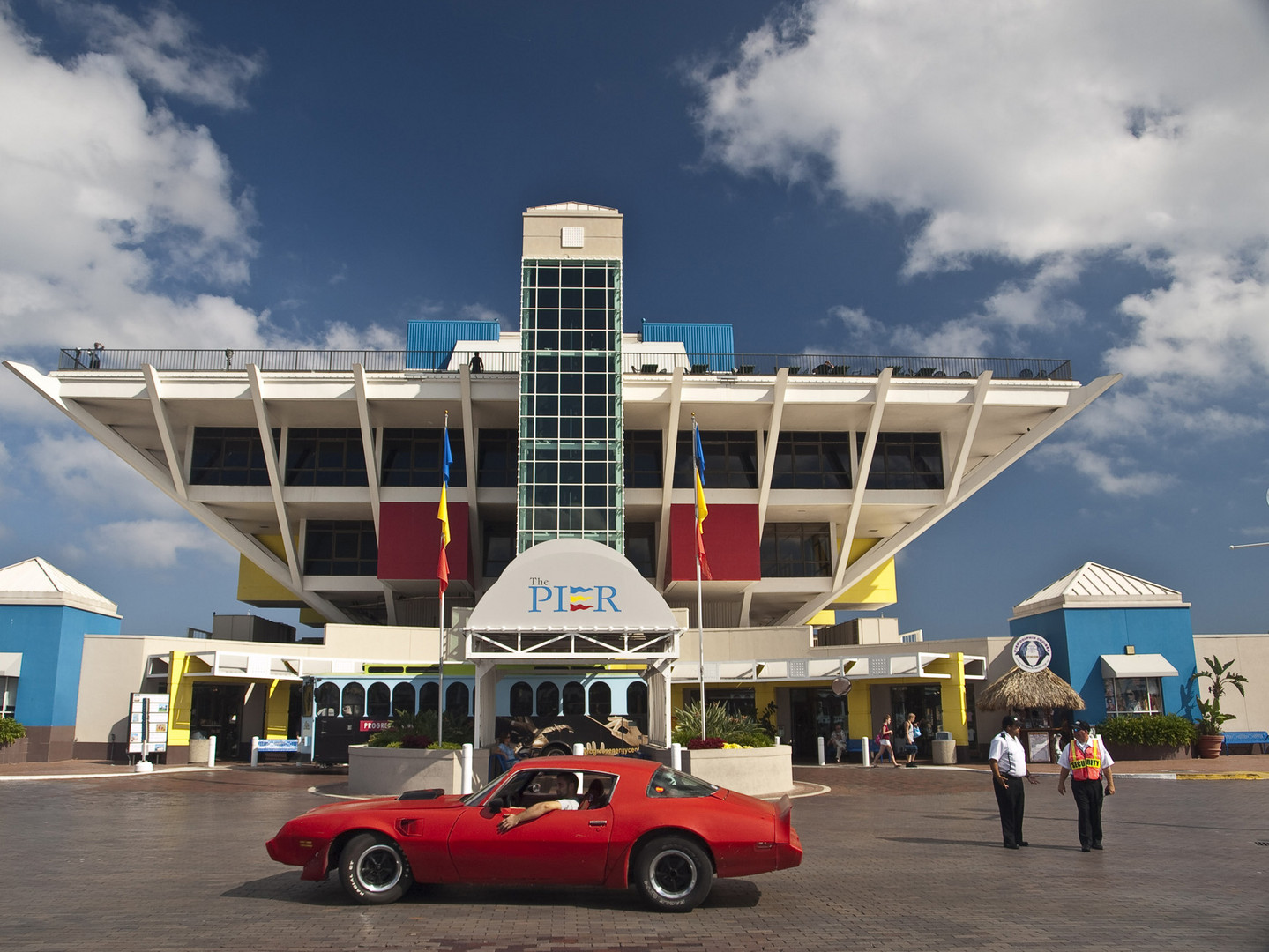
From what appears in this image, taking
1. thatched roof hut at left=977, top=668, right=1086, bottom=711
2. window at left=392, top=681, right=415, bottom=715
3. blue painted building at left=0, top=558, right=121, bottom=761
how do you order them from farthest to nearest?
1. blue painted building at left=0, top=558, right=121, bottom=761
2. window at left=392, top=681, right=415, bottom=715
3. thatched roof hut at left=977, top=668, right=1086, bottom=711

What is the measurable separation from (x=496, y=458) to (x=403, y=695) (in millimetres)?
13157

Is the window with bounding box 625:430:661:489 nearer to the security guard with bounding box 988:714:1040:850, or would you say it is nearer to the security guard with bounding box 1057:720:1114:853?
the security guard with bounding box 988:714:1040:850

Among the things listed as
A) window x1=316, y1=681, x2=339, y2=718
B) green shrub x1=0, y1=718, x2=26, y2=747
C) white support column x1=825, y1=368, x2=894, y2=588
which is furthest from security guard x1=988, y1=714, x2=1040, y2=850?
green shrub x1=0, y1=718, x2=26, y2=747

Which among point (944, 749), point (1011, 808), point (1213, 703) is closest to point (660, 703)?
point (944, 749)

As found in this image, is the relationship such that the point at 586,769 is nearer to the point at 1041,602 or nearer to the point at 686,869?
the point at 686,869

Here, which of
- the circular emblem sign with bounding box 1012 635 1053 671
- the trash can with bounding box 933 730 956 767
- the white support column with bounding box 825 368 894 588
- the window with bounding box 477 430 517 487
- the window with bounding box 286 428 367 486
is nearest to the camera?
the circular emblem sign with bounding box 1012 635 1053 671

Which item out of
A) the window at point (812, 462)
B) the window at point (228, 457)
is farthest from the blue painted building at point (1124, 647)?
the window at point (228, 457)

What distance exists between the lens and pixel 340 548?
144 ft

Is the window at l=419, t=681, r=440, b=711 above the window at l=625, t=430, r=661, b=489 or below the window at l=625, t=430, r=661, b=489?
below

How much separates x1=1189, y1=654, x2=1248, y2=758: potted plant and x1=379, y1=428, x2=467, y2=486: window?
28985 millimetres

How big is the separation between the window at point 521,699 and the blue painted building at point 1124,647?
17814mm

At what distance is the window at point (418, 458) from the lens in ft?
139

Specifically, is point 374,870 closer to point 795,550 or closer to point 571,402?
point 571,402

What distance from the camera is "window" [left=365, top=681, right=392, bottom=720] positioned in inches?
1294
